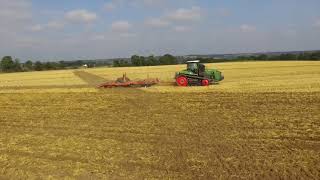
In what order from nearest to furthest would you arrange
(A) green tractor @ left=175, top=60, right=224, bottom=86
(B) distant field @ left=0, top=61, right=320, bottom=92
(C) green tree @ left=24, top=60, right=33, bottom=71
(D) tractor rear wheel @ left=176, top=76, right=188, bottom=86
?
(B) distant field @ left=0, top=61, right=320, bottom=92 → (A) green tractor @ left=175, top=60, right=224, bottom=86 → (D) tractor rear wheel @ left=176, top=76, right=188, bottom=86 → (C) green tree @ left=24, top=60, right=33, bottom=71

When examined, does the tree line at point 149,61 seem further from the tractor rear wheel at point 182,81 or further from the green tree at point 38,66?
the tractor rear wheel at point 182,81

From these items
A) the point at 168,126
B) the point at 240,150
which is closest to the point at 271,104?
the point at 168,126

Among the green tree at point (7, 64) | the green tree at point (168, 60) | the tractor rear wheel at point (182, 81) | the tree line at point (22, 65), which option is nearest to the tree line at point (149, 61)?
the green tree at point (168, 60)

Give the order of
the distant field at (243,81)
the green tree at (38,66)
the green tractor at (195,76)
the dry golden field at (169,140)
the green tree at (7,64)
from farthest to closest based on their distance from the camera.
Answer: the green tree at (7,64), the green tree at (38,66), the green tractor at (195,76), the distant field at (243,81), the dry golden field at (169,140)

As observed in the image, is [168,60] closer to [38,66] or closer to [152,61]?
[152,61]

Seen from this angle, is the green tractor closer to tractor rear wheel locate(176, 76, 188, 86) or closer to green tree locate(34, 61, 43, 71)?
tractor rear wheel locate(176, 76, 188, 86)

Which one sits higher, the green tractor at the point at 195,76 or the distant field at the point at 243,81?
the green tractor at the point at 195,76

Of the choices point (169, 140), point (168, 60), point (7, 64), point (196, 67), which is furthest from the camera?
point (7, 64)

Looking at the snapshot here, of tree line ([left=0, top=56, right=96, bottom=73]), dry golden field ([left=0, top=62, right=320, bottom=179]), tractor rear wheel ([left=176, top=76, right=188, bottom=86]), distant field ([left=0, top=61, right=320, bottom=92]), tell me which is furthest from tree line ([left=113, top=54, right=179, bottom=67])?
dry golden field ([left=0, top=62, right=320, bottom=179])

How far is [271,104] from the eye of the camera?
2041 centimetres

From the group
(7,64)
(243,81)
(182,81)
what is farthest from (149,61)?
(182,81)

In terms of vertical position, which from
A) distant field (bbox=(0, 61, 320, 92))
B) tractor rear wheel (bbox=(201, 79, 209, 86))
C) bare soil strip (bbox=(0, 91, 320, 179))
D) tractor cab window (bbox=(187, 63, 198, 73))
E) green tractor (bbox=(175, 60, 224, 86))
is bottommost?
distant field (bbox=(0, 61, 320, 92))

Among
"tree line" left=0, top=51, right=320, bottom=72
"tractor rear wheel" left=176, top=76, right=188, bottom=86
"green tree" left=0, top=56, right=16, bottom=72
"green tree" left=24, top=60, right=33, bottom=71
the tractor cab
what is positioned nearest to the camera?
the tractor cab

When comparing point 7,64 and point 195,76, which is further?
point 7,64
